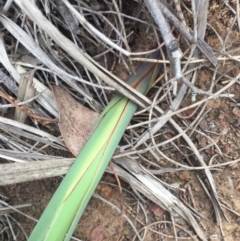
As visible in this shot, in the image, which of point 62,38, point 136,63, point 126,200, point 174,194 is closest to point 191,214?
point 174,194

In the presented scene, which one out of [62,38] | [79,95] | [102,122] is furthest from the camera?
[79,95]

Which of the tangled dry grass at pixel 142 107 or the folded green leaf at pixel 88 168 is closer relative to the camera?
the folded green leaf at pixel 88 168

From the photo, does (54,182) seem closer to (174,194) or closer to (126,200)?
(126,200)

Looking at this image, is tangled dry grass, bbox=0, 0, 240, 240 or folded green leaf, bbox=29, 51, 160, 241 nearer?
folded green leaf, bbox=29, 51, 160, 241

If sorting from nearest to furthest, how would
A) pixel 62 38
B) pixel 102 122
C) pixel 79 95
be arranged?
pixel 62 38, pixel 102 122, pixel 79 95

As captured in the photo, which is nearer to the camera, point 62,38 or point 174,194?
point 62,38

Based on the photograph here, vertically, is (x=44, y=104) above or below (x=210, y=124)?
above

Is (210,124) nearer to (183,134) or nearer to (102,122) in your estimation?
(183,134)

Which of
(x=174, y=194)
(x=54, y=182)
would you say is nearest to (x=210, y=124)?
(x=174, y=194)

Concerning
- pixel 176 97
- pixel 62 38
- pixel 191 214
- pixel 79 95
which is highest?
pixel 62 38
